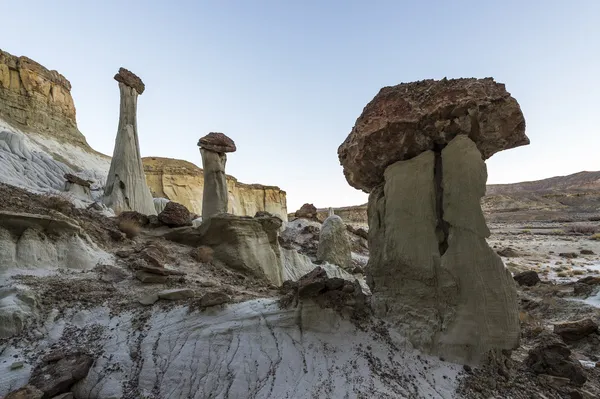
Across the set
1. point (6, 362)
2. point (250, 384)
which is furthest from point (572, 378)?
point (6, 362)

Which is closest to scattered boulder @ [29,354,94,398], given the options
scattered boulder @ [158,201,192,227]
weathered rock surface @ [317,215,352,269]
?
scattered boulder @ [158,201,192,227]

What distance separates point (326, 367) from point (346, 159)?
10.2 feet

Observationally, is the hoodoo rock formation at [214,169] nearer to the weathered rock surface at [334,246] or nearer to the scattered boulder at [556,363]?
the weathered rock surface at [334,246]

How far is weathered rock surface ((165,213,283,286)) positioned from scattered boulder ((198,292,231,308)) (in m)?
4.43

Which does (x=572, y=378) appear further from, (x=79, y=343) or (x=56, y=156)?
(x=56, y=156)

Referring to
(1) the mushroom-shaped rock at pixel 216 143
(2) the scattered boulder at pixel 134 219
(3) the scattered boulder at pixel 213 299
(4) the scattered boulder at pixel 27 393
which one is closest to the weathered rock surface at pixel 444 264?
(3) the scattered boulder at pixel 213 299

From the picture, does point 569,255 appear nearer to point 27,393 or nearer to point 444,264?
point 444,264

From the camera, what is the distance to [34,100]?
1026 inches

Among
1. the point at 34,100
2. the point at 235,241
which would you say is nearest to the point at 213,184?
the point at 235,241

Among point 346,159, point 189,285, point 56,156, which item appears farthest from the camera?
point 56,156

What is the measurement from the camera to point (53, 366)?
3590 millimetres

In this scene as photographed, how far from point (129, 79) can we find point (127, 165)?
4.46 m

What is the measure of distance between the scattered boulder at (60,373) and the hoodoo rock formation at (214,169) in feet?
31.3

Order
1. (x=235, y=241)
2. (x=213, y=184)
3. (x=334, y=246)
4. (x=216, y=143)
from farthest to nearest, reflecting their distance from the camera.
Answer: (x=334, y=246) < (x=216, y=143) < (x=213, y=184) < (x=235, y=241)
